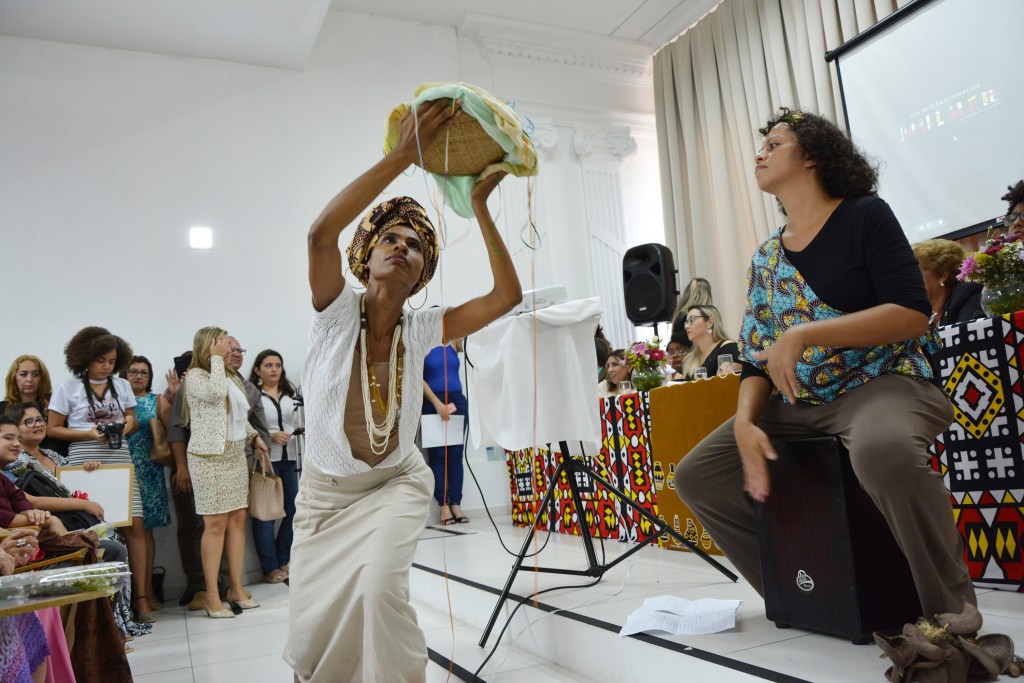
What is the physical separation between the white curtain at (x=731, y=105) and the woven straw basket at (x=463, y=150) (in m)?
4.72

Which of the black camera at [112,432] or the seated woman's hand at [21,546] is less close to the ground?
the black camera at [112,432]

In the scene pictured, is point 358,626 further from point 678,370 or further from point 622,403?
point 678,370

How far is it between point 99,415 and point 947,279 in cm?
443

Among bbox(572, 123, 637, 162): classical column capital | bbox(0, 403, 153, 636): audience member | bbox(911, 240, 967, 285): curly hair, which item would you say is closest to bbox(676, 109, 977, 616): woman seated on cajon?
bbox(911, 240, 967, 285): curly hair

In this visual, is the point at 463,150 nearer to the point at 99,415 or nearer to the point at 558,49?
the point at 99,415

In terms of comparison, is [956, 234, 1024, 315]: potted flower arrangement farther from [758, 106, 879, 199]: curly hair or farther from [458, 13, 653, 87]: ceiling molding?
[458, 13, 653, 87]: ceiling molding

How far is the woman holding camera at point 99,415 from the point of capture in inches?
168

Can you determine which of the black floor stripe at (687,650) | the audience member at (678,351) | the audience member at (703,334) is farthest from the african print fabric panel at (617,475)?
the audience member at (678,351)

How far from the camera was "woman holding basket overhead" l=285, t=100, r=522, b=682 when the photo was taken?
173 centimetres

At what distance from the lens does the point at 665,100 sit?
7.33 meters

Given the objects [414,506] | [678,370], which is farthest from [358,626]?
[678,370]

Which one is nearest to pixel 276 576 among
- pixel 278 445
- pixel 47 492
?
pixel 278 445

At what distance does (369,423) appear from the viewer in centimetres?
193

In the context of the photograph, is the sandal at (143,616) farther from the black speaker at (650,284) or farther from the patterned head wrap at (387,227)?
the black speaker at (650,284)
